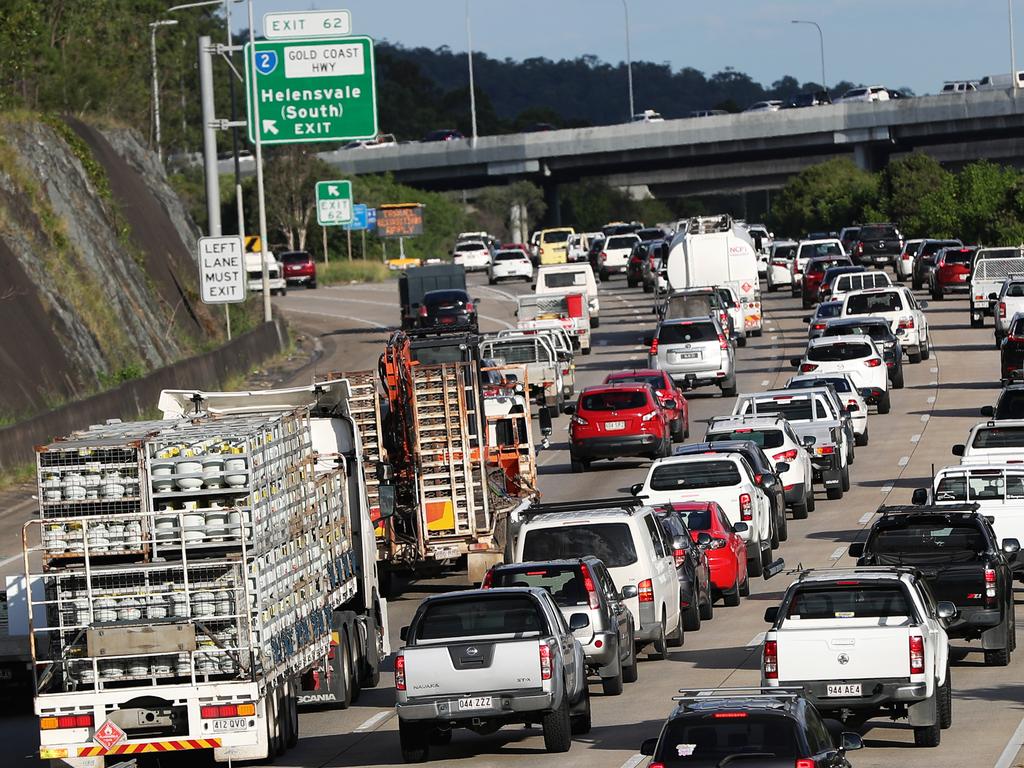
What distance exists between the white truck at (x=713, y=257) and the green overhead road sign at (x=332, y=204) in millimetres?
35730

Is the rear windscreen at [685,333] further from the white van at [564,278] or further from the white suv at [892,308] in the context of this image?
the white van at [564,278]

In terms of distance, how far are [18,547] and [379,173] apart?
349 ft

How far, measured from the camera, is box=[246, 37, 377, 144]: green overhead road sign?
48656mm

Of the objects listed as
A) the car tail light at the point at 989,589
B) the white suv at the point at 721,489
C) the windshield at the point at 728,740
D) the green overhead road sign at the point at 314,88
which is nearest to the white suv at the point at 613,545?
the car tail light at the point at 989,589

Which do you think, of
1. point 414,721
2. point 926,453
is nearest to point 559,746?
point 414,721

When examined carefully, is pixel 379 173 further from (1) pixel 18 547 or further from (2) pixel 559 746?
(2) pixel 559 746

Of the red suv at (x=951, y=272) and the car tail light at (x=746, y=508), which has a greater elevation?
the red suv at (x=951, y=272)

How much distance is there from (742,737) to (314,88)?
3753 cm

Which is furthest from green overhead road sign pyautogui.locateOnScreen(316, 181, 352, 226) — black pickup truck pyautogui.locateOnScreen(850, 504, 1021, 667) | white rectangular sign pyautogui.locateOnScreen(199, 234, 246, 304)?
black pickup truck pyautogui.locateOnScreen(850, 504, 1021, 667)

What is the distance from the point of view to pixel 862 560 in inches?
848

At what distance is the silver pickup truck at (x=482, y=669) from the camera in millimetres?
17500

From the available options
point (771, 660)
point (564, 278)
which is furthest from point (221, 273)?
point (771, 660)

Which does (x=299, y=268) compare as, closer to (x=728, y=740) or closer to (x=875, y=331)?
(x=875, y=331)

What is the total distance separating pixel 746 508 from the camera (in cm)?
2878
